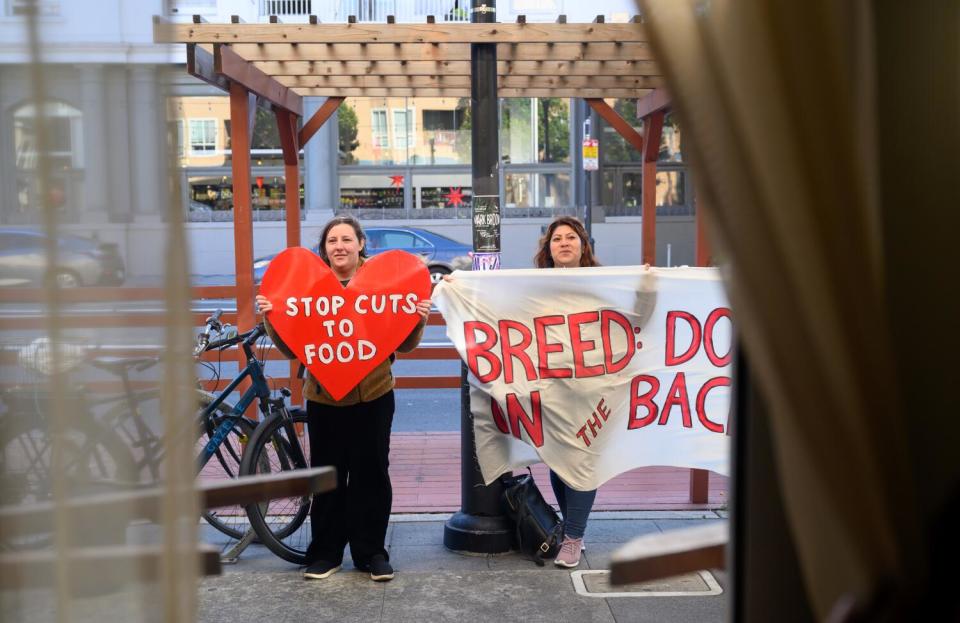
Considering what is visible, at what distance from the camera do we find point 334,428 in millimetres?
4867

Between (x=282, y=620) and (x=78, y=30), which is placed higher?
(x=78, y=30)

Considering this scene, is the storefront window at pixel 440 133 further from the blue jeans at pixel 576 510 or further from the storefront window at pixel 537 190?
the blue jeans at pixel 576 510

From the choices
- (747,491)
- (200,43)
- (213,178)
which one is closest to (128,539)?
(747,491)

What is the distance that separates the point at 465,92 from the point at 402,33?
189 cm

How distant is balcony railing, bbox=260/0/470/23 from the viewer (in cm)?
2811

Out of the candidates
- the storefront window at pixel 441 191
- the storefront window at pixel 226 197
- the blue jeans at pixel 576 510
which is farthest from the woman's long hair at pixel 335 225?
the storefront window at pixel 441 191

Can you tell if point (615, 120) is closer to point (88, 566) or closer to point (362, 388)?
point (362, 388)

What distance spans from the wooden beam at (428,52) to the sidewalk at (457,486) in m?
2.74

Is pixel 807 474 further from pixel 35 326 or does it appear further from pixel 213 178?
pixel 213 178

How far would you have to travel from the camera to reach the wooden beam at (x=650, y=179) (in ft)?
23.2

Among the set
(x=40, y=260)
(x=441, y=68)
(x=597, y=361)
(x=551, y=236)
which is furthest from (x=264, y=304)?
(x=40, y=260)

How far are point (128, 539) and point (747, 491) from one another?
998mm

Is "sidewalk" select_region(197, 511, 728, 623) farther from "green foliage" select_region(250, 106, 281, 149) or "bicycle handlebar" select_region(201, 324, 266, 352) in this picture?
"green foliage" select_region(250, 106, 281, 149)

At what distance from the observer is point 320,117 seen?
6938mm
